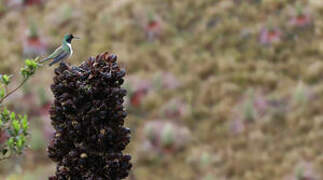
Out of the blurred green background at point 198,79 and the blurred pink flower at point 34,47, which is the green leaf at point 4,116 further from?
the blurred pink flower at point 34,47

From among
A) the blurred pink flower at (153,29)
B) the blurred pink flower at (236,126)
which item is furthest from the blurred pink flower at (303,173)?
the blurred pink flower at (153,29)

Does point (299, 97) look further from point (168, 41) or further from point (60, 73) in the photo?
point (60, 73)

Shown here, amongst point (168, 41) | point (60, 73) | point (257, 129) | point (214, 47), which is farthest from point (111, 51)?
point (60, 73)

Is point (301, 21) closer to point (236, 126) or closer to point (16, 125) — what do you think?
point (236, 126)

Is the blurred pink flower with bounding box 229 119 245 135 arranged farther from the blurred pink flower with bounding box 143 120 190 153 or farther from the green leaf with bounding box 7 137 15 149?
the green leaf with bounding box 7 137 15 149

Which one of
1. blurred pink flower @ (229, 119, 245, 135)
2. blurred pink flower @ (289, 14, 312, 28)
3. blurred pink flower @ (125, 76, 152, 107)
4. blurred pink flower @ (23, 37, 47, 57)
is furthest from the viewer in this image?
blurred pink flower @ (23, 37, 47, 57)

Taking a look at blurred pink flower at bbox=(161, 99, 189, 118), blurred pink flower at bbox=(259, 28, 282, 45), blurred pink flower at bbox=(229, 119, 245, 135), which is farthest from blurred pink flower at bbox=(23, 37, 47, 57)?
blurred pink flower at bbox=(259, 28, 282, 45)
